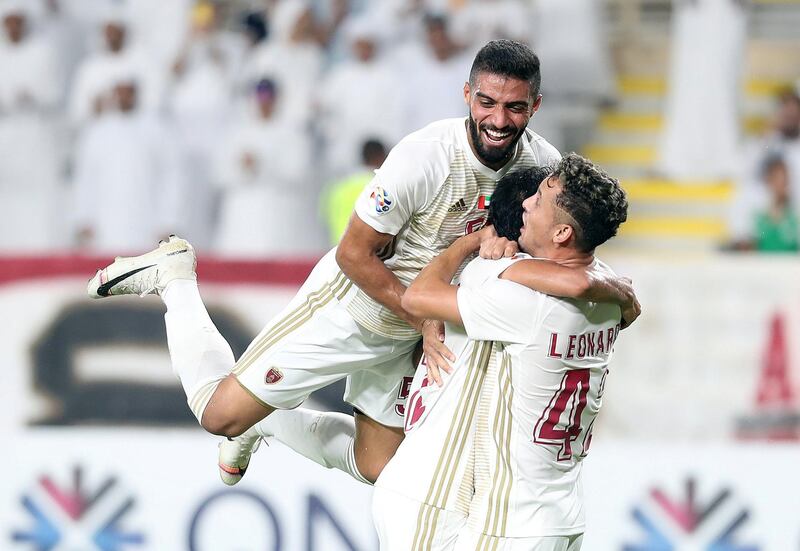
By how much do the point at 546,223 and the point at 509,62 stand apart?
51cm

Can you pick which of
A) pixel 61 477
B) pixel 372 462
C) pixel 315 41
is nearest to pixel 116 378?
pixel 61 477

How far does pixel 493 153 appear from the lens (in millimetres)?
4137

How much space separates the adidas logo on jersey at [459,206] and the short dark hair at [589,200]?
18.5 inches

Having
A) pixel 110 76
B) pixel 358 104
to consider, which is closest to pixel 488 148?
pixel 358 104

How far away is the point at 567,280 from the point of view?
3.85 m

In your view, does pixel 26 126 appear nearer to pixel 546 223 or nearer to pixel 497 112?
pixel 497 112

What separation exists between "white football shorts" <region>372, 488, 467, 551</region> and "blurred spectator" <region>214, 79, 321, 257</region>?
16.7ft

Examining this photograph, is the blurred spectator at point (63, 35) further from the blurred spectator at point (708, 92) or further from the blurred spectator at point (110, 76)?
the blurred spectator at point (708, 92)

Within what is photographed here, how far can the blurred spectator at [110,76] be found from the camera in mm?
9758

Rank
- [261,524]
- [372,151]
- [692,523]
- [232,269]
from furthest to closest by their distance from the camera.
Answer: [372,151], [232,269], [261,524], [692,523]

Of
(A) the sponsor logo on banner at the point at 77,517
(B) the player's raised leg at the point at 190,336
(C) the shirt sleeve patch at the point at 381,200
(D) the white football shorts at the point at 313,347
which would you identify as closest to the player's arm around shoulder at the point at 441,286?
(C) the shirt sleeve patch at the point at 381,200

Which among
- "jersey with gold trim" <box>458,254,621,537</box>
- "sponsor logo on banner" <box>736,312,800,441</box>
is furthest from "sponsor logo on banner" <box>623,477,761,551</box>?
"jersey with gold trim" <box>458,254,621,537</box>

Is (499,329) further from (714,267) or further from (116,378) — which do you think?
(116,378)

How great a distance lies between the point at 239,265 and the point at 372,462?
207cm
